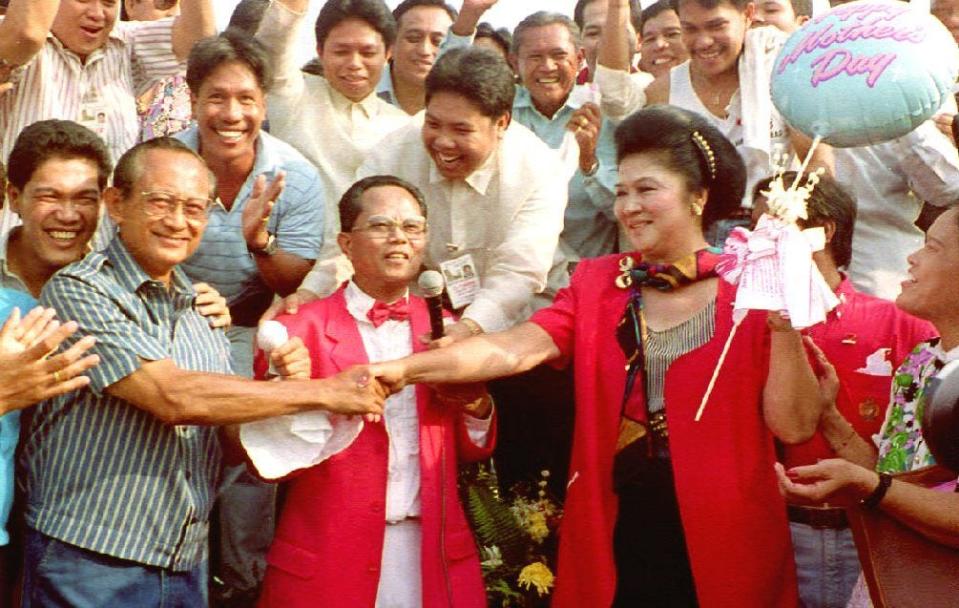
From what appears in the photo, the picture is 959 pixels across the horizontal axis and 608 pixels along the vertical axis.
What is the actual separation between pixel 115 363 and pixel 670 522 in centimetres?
167

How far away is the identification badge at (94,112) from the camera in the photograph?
5055 millimetres

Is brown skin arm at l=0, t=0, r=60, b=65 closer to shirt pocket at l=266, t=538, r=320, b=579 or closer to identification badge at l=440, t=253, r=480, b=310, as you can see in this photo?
identification badge at l=440, t=253, r=480, b=310

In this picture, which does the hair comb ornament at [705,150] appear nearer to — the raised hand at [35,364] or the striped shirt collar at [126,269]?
the striped shirt collar at [126,269]

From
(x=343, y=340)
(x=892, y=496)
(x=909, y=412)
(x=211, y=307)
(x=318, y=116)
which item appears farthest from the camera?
(x=318, y=116)

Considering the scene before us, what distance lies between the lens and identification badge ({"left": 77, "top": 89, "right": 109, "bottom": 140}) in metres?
5.05

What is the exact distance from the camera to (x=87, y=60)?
16.8 feet

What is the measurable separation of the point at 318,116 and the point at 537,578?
231 centimetres

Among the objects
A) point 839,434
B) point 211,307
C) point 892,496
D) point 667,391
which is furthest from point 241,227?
point 892,496

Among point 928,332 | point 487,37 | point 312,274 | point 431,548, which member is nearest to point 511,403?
point 312,274

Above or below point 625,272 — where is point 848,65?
above

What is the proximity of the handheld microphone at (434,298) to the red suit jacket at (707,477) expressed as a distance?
47cm

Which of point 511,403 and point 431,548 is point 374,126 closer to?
point 511,403

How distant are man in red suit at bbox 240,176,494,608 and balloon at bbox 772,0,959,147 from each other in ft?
4.40

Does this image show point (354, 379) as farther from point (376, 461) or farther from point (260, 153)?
point (260, 153)
